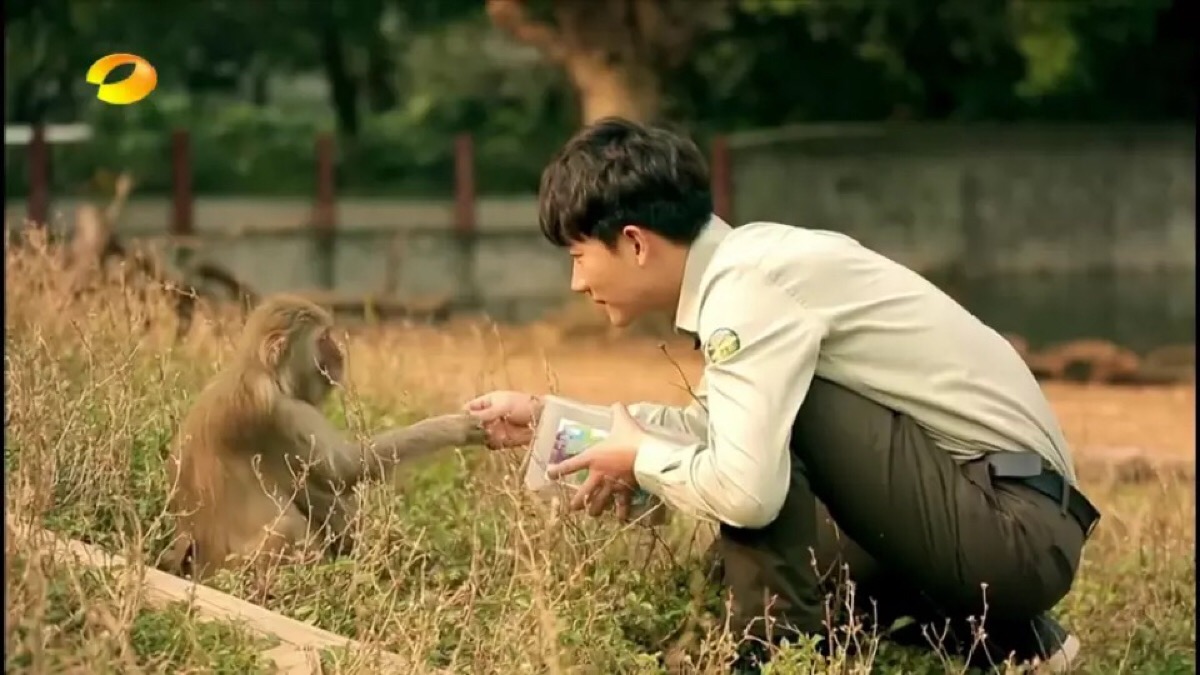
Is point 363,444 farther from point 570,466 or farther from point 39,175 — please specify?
point 39,175

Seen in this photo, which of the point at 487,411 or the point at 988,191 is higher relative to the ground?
the point at 487,411

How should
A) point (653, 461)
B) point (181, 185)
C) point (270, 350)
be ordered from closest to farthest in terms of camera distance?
point (653, 461)
point (270, 350)
point (181, 185)

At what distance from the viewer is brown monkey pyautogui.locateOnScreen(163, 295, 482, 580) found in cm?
425

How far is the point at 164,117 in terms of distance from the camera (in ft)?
93.6

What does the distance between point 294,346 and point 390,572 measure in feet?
2.09

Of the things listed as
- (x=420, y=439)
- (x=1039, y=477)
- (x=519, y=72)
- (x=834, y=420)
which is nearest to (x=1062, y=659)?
(x=1039, y=477)

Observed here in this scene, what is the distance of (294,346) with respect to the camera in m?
4.33

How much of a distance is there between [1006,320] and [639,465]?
15.2 metres

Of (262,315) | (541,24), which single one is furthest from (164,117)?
(262,315)

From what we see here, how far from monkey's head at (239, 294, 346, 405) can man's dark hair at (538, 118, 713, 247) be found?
2.63ft

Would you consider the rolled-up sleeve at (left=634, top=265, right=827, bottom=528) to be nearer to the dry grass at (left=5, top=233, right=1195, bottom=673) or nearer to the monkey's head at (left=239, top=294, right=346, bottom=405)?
the dry grass at (left=5, top=233, right=1195, bottom=673)

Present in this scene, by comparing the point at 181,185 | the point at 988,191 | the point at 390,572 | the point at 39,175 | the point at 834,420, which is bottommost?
the point at 988,191

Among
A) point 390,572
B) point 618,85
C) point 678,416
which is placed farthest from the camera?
point 618,85

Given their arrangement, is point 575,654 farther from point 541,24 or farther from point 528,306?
point 528,306
